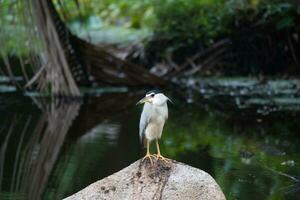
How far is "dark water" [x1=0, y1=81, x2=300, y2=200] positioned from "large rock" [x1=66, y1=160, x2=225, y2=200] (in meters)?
1.17

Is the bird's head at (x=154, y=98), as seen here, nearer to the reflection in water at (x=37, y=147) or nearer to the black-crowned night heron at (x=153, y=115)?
the black-crowned night heron at (x=153, y=115)

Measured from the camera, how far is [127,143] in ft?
31.1

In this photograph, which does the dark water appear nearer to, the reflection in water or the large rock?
the reflection in water

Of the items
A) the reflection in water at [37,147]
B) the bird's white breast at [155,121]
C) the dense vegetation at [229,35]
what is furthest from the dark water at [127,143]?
the dense vegetation at [229,35]

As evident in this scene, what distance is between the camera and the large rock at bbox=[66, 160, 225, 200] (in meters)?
6.09

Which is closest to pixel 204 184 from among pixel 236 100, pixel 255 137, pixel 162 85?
pixel 255 137

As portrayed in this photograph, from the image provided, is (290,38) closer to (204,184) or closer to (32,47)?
(32,47)

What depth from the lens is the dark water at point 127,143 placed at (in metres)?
7.77

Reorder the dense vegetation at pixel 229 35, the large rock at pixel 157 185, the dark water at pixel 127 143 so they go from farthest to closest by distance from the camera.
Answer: the dense vegetation at pixel 229 35, the dark water at pixel 127 143, the large rock at pixel 157 185

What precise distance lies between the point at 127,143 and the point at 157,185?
335 centimetres

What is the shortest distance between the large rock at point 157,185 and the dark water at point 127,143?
1.17 metres

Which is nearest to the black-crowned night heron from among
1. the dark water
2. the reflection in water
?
the dark water

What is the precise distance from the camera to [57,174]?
822 centimetres

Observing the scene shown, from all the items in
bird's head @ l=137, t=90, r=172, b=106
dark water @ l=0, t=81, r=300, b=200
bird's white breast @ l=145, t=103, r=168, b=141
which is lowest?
dark water @ l=0, t=81, r=300, b=200
